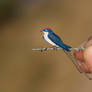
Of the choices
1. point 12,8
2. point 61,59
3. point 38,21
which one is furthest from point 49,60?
point 12,8

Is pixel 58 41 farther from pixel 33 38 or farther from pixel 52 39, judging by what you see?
pixel 33 38

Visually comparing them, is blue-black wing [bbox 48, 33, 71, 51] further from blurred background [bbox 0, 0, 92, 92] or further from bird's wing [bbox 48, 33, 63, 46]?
blurred background [bbox 0, 0, 92, 92]

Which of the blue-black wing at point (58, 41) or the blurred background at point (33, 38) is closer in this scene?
the blue-black wing at point (58, 41)

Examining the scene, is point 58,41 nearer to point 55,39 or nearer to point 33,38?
point 55,39

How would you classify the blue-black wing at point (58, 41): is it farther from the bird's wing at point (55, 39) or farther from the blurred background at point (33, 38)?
the blurred background at point (33, 38)

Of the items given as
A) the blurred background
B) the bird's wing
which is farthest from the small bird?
the blurred background

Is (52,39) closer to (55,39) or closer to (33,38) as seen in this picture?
(55,39)

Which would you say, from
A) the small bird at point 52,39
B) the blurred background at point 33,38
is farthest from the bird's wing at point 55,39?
the blurred background at point 33,38

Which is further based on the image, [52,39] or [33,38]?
[33,38]

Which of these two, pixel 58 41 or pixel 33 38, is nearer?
pixel 58 41

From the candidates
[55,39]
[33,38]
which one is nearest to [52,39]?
[55,39]

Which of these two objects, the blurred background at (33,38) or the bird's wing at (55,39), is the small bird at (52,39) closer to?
the bird's wing at (55,39)
